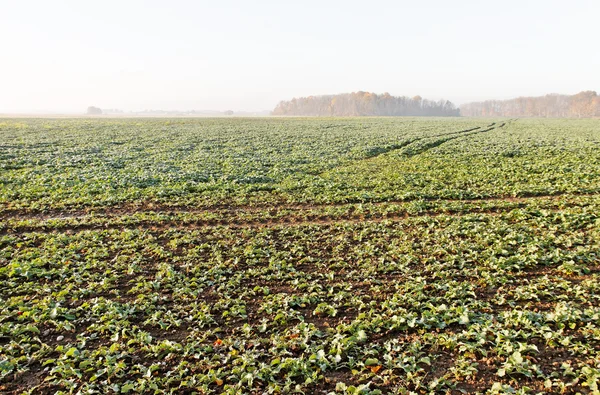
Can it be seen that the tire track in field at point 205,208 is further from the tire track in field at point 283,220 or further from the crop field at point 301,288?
the tire track in field at point 283,220

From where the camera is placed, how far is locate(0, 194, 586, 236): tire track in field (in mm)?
14352

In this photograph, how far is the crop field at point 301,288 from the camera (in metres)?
6.78

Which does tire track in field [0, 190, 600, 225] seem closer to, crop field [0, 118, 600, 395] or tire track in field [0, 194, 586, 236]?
crop field [0, 118, 600, 395]

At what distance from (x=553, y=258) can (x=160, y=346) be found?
10.4m

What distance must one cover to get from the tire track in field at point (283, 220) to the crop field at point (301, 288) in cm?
8

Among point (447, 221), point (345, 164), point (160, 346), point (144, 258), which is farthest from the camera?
point (345, 164)

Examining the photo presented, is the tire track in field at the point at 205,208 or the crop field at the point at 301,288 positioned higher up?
the tire track in field at the point at 205,208

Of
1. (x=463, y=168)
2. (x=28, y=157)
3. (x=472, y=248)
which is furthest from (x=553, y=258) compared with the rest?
(x=28, y=157)

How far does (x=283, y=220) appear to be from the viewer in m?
15.5

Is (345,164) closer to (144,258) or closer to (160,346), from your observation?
(144,258)

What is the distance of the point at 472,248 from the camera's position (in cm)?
1194

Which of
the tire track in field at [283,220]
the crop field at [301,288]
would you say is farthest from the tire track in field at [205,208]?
the tire track in field at [283,220]

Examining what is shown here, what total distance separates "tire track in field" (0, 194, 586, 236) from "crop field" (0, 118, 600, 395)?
8cm

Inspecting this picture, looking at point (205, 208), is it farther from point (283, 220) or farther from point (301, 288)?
point (301, 288)
